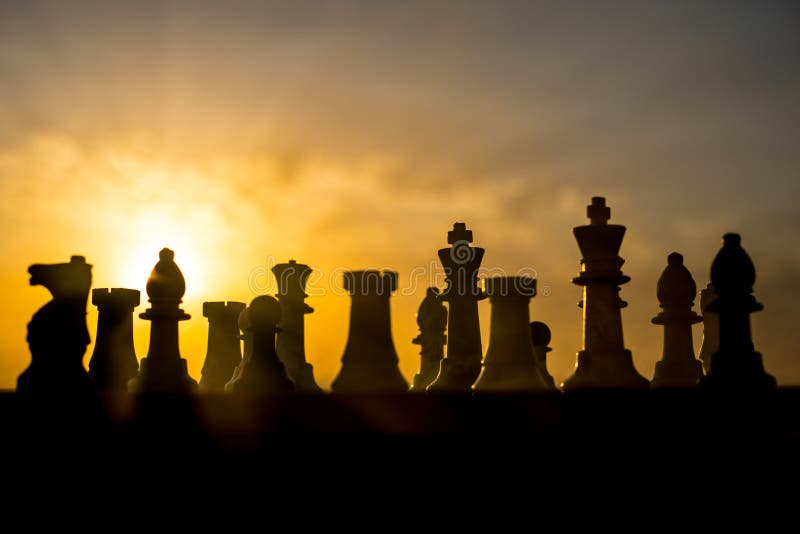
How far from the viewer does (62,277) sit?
Result: 9469mm

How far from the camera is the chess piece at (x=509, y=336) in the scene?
1048 cm

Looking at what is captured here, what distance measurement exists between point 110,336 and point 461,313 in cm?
404

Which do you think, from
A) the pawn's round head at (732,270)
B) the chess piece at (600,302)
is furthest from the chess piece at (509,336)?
the pawn's round head at (732,270)

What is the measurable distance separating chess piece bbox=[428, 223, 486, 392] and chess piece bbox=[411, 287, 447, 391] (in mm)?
1839

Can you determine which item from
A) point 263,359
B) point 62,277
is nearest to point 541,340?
point 263,359

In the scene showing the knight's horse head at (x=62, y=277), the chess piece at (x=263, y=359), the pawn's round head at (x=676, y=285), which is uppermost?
the pawn's round head at (x=676, y=285)

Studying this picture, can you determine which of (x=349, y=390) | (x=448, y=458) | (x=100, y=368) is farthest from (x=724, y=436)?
(x=100, y=368)

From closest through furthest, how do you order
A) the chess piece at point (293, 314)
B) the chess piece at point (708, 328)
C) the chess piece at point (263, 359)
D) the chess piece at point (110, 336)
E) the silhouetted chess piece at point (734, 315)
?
1. the silhouetted chess piece at point (734, 315)
2. the chess piece at point (263, 359)
3. the chess piece at point (110, 336)
4. the chess piece at point (293, 314)
5. the chess piece at point (708, 328)

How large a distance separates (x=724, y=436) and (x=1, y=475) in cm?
556

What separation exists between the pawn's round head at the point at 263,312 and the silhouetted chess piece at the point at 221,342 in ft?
9.47

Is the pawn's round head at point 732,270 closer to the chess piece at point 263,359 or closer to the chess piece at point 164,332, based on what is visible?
the chess piece at point 263,359

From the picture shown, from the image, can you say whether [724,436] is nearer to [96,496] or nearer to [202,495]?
[202,495]

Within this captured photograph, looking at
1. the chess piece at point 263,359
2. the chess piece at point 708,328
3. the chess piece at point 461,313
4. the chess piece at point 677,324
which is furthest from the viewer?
the chess piece at point 708,328

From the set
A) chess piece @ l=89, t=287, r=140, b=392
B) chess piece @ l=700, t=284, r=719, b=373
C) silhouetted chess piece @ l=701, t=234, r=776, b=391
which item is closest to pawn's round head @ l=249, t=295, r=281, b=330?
chess piece @ l=89, t=287, r=140, b=392
